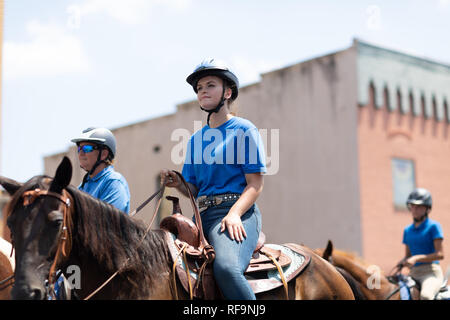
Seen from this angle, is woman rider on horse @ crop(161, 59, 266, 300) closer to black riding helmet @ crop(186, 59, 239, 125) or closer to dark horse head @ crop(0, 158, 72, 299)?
black riding helmet @ crop(186, 59, 239, 125)

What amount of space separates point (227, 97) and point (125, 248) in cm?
141

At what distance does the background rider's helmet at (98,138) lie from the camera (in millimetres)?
5328

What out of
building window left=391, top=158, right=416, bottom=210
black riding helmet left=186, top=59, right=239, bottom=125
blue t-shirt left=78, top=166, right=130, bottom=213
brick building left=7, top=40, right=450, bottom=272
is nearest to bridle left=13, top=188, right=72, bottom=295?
blue t-shirt left=78, top=166, right=130, bottom=213

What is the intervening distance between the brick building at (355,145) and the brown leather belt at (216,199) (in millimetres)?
18170

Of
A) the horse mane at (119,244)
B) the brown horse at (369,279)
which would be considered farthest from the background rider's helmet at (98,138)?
the brown horse at (369,279)

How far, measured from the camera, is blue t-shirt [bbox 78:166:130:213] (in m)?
4.98

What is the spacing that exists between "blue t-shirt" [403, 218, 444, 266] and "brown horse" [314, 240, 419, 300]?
596 mm

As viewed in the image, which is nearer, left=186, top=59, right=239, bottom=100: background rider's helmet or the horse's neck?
left=186, top=59, right=239, bottom=100: background rider's helmet

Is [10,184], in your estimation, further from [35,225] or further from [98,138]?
[98,138]

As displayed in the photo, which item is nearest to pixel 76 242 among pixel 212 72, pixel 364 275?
pixel 212 72

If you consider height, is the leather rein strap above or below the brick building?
below
